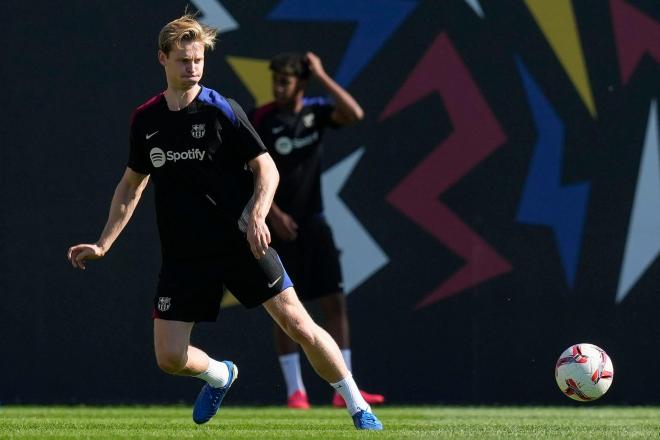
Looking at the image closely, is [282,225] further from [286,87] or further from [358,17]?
[358,17]

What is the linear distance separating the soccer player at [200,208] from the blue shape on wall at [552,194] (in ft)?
13.1

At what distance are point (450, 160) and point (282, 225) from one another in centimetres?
161

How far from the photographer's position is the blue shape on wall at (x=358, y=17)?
33.0 feet

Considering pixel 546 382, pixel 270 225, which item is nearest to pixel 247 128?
pixel 270 225

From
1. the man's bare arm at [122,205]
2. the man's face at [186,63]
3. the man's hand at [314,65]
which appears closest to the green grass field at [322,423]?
the man's bare arm at [122,205]

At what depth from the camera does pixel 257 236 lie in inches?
228

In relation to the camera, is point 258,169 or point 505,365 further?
point 505,365

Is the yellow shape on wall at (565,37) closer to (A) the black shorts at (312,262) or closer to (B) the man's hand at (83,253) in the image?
(A) the black shorts at (312,262)

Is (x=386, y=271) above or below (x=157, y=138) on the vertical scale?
below

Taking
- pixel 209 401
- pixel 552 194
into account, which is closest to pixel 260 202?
pixel 209 401

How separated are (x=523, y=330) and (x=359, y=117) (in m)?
2.16

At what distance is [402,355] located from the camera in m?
10.0

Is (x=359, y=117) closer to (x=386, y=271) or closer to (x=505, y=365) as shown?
(x=386, y=271)

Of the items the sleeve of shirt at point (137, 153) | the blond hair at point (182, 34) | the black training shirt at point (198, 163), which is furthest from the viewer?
the sleeve of shirt at point (137, 153)
